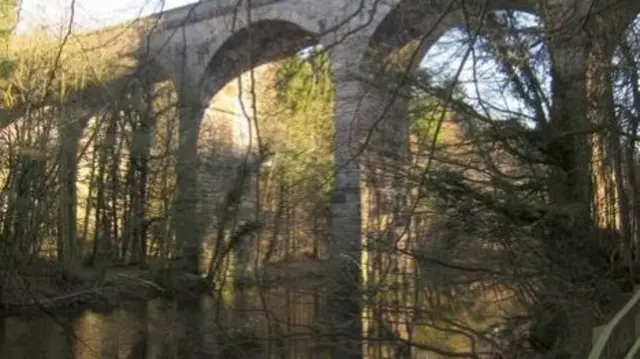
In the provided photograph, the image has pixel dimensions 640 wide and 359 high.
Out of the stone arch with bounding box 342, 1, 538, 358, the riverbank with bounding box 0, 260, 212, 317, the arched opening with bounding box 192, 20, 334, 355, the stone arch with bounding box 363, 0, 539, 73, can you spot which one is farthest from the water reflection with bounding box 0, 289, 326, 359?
the stone arch with bounding box 363, 0, 539, 73

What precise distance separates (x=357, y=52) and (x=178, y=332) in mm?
6036

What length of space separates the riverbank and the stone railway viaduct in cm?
605

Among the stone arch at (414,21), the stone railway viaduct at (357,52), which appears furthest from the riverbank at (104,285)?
the stone arch at (414,21)

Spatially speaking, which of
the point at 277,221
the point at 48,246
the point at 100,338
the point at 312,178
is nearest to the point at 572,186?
the point at 277,221

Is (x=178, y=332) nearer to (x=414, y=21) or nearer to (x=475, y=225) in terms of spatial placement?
(x=475, y=225)

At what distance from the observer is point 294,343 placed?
6.27m

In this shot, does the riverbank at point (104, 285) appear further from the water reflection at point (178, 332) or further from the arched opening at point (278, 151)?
the arched opening at point (278, 151)

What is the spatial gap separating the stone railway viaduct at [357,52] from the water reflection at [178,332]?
1.36 feet

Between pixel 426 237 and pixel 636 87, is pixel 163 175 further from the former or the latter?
pixel 636 87

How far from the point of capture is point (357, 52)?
4.85 m

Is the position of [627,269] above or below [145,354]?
above

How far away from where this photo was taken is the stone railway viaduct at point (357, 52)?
2082mm

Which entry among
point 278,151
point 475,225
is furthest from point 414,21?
point 475,225

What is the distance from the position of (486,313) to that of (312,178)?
3102 mm
